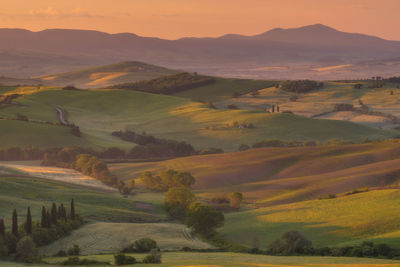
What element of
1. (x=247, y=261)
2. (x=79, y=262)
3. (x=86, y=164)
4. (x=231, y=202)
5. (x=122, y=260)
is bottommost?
(x=231, y=202)

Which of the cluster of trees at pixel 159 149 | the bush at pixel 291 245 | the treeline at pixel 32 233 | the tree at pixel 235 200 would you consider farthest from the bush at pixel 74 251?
the cluster of trees at pixel 159 149

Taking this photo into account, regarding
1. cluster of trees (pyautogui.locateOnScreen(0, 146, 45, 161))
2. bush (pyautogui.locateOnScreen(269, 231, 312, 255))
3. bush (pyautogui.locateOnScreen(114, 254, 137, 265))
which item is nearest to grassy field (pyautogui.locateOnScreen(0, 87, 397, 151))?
cluster of trees (pyautogui.locateOnScreen(0, 146, 45, 161))

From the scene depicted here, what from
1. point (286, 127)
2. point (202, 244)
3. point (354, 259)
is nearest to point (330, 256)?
point (354, 259)

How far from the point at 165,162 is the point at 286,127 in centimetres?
5743

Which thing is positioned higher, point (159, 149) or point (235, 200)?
point (235, 200)

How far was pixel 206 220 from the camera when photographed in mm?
72188

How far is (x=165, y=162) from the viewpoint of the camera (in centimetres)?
12900

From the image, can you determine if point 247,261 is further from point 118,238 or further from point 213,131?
point 213,131

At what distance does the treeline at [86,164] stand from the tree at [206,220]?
29.4 m

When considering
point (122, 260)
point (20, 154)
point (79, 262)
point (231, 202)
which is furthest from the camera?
point (20, 154)

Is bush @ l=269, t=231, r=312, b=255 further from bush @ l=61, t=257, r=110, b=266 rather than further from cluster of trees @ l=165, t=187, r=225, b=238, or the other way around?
bush @ l=61, t=257, r=110, b=266

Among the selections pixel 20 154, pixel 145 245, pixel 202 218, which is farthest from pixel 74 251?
pixel 20 154

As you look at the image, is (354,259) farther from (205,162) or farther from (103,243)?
(205,162)

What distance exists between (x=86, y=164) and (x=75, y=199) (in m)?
32.6
